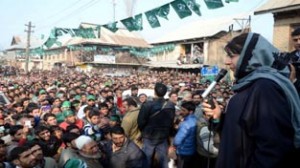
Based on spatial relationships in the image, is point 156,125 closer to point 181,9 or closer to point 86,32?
point 181,9

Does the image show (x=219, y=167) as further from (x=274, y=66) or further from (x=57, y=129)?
(x=57, y=129)

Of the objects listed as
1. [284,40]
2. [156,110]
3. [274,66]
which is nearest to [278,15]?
[284,40]

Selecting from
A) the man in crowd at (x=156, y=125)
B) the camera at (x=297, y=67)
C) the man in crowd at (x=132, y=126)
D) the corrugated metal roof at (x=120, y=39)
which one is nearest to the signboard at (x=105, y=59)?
the corrugated metal roof at (x=120, y=39)

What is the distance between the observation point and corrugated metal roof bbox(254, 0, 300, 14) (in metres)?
14.9

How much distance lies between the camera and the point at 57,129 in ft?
20.5

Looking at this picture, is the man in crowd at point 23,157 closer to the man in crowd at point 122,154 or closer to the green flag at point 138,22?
the man in crowd at point 122,154

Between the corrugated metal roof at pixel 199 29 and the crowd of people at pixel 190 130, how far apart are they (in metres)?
28.4

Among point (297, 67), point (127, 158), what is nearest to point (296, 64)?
point (297, 67)

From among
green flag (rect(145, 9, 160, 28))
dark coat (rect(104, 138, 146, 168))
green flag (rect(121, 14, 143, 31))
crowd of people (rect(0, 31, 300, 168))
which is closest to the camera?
crowd of people (rect(0, 31, 300, 168))

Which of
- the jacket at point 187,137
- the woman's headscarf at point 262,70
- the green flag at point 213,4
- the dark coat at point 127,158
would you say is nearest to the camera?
the woman's headscarf at point 262,70

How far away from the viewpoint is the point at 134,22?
51.9 ft

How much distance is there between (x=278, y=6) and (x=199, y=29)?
26.1 m

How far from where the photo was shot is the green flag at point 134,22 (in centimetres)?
1555

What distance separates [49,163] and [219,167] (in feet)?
9.64
